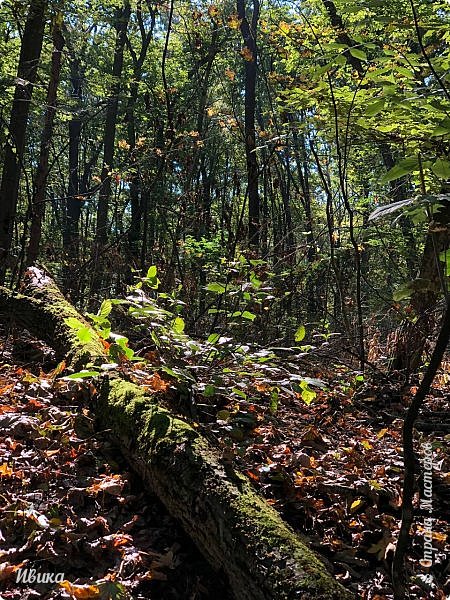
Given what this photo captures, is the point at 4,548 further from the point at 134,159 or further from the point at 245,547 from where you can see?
the point at 134,159

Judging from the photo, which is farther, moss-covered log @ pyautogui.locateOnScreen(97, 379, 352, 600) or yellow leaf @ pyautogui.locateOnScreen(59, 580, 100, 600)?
yellow leaf @ pyautogui.locateOnScreen(59, 580, 100, 600)

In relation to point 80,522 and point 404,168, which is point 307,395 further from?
point 404,168

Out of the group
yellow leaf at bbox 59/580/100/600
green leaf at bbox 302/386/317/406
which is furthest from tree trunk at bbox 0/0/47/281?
yellow leaf at bbox 59/580/100/600

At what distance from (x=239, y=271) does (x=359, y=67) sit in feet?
12.7

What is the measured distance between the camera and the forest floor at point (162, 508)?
2.37 m

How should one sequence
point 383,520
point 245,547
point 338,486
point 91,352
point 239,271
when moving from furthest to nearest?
point 239,271
point 91,352
point 338,486
point 383,520
point 245,547

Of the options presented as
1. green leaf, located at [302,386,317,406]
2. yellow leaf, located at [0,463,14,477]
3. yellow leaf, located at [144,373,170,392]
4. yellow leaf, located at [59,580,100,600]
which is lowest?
yellow leaf, located at [59,580,100,600]

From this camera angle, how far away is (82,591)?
2127mm

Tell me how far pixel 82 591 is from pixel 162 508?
0.74 metres

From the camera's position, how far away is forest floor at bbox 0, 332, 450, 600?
2369 mm

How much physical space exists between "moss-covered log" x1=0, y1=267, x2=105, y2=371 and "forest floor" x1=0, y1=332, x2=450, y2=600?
25 centimetres

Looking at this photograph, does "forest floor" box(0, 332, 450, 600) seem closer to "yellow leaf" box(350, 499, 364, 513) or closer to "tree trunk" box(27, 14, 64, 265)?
"yellow leaf" box(350, 499, 364, 513)

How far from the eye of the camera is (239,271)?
5.04 m

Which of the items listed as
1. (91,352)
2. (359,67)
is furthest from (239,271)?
(359,67)
